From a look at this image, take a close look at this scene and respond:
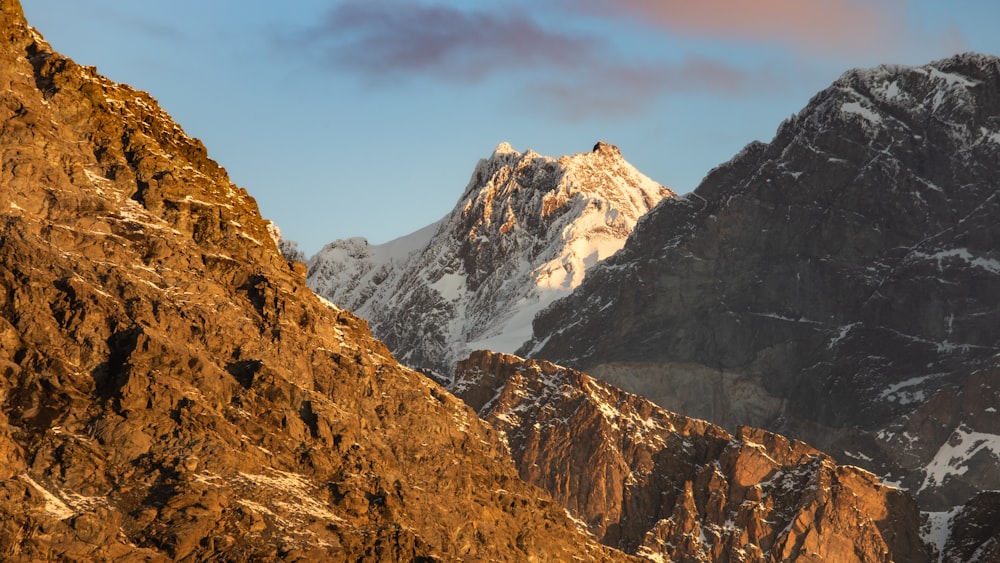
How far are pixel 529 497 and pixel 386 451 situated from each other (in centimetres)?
1444

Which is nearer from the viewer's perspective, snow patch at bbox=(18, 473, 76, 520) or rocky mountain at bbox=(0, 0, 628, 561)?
snow patch at bbox=(18, 473, 76, 520)

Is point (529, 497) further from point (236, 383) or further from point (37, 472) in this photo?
point (37, 472)

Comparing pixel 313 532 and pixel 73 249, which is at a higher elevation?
pixel 73 249

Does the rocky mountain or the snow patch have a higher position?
the rocky mountain

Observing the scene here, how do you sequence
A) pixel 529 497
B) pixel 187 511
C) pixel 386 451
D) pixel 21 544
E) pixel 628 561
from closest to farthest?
1. pixel 21 544
2. pixel 187 511
3. pixel 386 451
4. pixel 529 497
5. pixel 628 561

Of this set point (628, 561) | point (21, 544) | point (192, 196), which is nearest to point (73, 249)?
point (192, 196)

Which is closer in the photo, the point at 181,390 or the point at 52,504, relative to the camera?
the point at 52,504

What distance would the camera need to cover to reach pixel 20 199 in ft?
468

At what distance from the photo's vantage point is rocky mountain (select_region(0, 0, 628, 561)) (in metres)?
126

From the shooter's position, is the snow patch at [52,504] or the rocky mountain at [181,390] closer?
the snow patch at [52,504]

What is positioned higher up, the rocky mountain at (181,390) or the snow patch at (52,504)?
the rocky mountain at (181,390)

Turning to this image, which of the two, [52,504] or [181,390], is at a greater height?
[181,390]

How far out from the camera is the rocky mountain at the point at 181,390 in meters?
126

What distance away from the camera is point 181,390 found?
5285 inches
